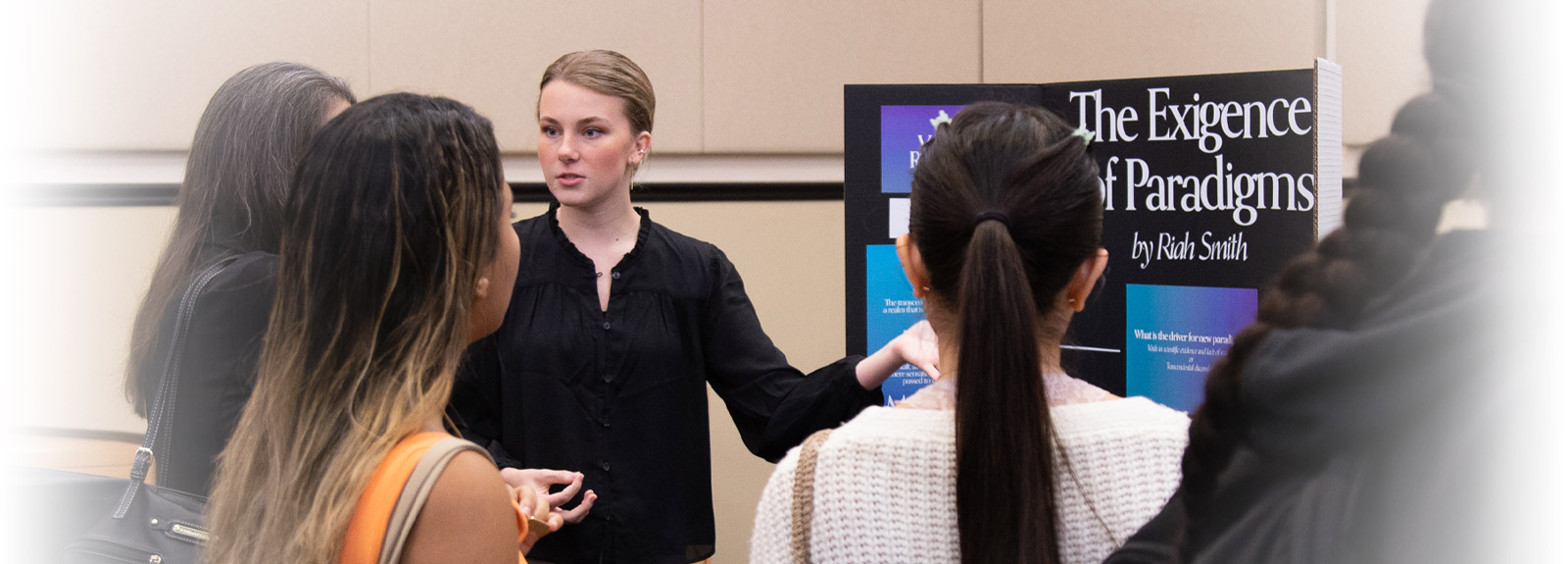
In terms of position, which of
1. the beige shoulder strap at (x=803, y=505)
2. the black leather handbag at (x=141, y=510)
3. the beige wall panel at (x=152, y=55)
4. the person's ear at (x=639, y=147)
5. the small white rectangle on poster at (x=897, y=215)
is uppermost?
the beige wall panel at (x=152, y=55)

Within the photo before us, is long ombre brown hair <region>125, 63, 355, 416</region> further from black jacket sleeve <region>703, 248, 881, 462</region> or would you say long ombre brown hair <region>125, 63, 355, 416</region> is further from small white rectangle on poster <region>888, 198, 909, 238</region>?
small white rectangle on poster <region>888, 198, 909, 238</region>

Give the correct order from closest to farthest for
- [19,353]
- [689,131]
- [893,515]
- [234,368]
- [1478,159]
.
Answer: [1478,159] < [893,515] < [234,368] < [19,353] < [689,131]

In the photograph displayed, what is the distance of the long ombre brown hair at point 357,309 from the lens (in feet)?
2.95

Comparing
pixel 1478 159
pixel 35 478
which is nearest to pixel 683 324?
pixel 35 478

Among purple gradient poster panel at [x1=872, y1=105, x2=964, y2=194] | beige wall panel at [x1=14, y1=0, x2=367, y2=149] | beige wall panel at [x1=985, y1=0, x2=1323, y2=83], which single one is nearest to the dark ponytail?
purple gradient poster panel at [x1=872, y1=105, x2=964, y2=194]

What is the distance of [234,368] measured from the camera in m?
1.31

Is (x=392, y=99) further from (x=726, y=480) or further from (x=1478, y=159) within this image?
(x=726, y=480)

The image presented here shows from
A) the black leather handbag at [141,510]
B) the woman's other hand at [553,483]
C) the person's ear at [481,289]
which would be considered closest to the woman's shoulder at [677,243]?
the woman's other hand at [553,483]

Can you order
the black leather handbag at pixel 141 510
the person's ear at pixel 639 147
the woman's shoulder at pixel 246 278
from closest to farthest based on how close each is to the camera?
the black leather handbag at pixel 141 510 → the woman's shoulder at pixel 246 278 → the person's ear at pixel 639 147

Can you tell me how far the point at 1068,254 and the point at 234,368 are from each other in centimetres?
101

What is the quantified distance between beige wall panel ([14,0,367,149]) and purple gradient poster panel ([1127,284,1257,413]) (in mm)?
2228

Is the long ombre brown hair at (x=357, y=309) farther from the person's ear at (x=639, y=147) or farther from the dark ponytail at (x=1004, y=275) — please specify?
the person's ear at (x=639, y=147)

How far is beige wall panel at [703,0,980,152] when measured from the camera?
3293 mm

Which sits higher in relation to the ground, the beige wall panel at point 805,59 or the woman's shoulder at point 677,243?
the beige wall panel at point 805,59
